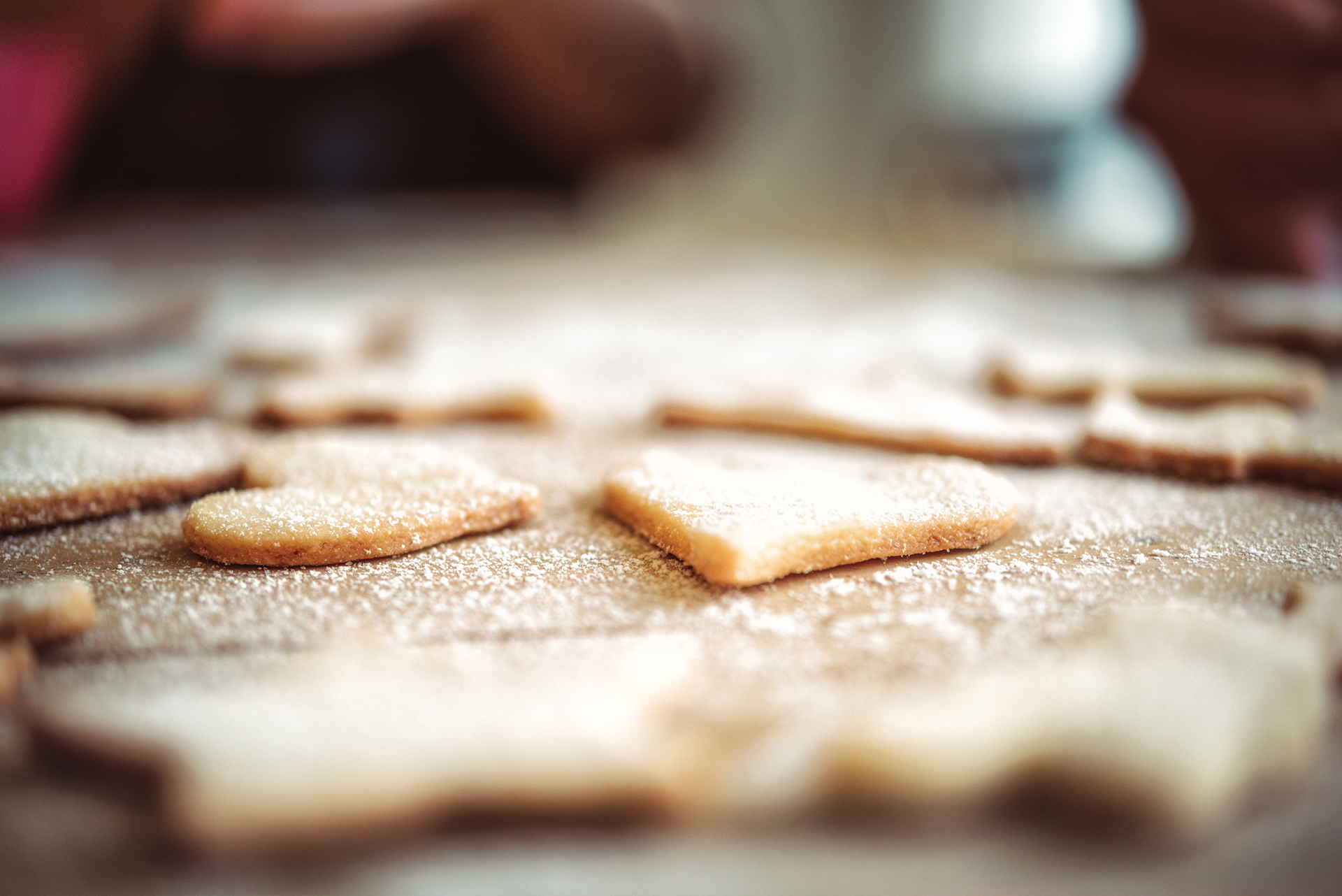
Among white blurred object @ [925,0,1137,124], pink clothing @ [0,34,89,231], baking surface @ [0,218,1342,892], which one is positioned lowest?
baking surface @ [0,218,1342,892]

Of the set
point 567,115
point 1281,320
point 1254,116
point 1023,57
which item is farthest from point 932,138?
point 1281,320

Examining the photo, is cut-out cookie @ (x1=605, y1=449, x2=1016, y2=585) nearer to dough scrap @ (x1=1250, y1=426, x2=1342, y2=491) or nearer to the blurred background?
dough scrap @ (x1=1250, y1=426, x2=1342, y2=491)

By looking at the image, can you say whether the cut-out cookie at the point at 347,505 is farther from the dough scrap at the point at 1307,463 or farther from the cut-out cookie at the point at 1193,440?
the dough scrap at the point at 1307,463

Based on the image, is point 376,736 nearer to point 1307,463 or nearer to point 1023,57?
point 1307,463

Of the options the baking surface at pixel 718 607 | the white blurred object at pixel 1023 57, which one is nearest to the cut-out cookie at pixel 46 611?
the baking surface at pixel 718 607

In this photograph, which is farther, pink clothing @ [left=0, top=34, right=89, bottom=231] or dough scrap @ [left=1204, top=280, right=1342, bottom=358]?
pink clothing @ [left=0, top=34, right=89, bottom=231]

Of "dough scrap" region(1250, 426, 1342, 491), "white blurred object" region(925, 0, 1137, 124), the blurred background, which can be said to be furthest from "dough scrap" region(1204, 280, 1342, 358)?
"white blurred object" region(925, 0, 1137, 124)

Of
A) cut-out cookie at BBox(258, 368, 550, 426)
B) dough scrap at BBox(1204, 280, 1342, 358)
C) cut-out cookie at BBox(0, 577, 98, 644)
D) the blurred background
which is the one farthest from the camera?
the blurred background
